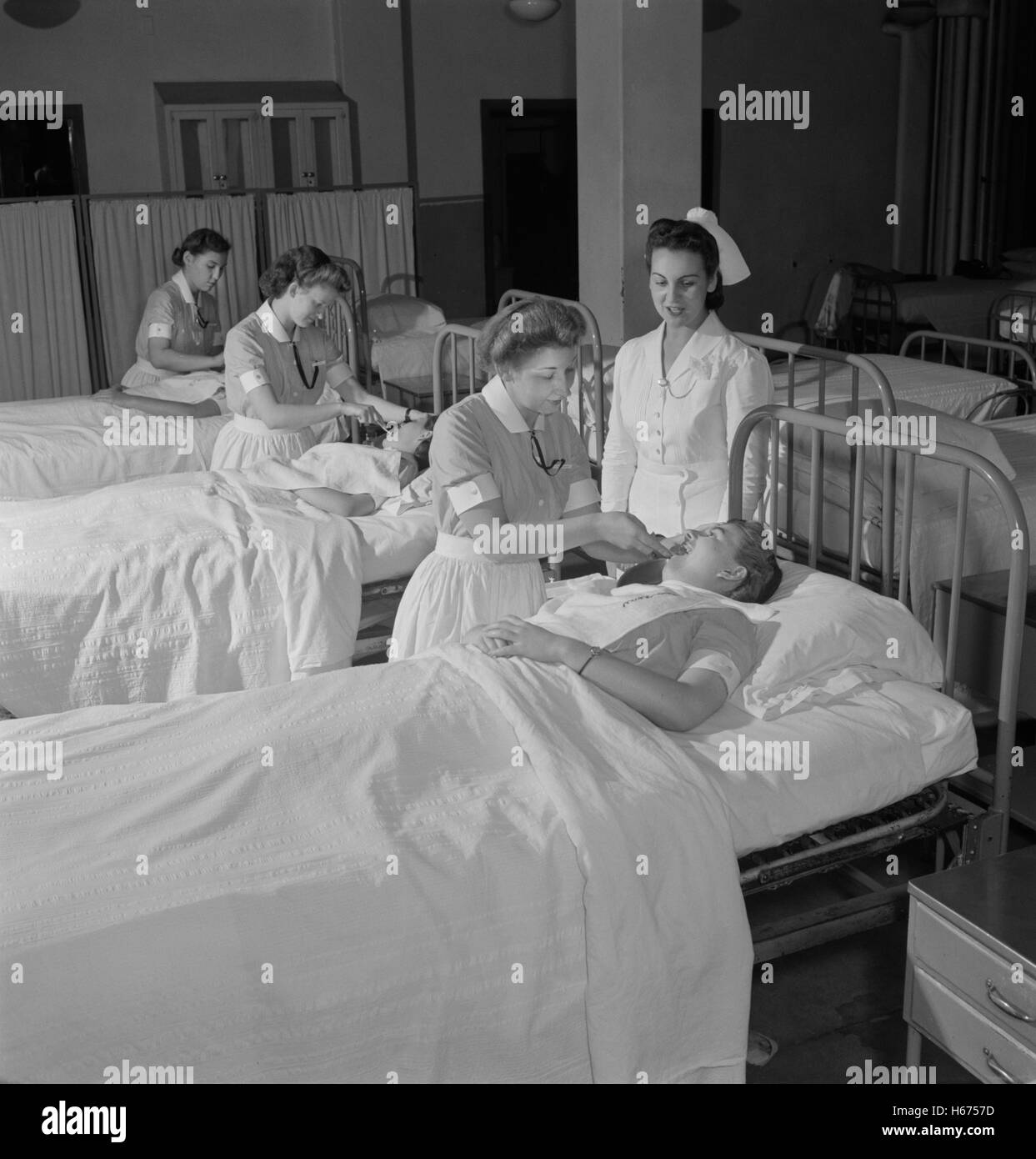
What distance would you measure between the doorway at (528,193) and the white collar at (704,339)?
17.9 ft

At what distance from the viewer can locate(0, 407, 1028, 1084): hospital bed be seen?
194 centimetres

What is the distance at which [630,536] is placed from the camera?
10.1ft

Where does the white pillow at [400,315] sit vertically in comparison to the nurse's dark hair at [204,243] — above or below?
below

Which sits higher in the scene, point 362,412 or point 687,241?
point 687,241

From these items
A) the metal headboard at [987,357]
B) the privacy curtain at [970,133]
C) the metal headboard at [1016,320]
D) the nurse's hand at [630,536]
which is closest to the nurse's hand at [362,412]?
the nurse's hand at [630,536]

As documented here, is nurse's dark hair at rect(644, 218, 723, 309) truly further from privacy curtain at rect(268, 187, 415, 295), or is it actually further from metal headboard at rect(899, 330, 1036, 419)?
privacy curtain at rect(268, 187, 415, 295)

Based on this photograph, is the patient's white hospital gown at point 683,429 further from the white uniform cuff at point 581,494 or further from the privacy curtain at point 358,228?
the privacy curtain at point 358,228

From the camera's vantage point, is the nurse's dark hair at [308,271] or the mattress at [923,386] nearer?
the nurse's dark hair at [308,271]

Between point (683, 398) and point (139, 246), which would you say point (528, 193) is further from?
point (683, 398)

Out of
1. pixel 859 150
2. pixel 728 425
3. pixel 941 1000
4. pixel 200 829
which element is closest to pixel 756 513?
pixel 728 425

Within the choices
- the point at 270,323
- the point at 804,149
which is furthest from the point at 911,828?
the point at 804,149

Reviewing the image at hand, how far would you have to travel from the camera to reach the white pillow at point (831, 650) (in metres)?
2.71

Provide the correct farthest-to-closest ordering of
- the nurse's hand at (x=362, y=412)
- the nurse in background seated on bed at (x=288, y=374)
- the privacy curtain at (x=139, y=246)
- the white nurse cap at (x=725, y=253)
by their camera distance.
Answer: the privacy curtain at (x=139, y=246) < the nurse in background seated on bed at (x=288, y=374) < the nurse's hand at (x=362, y=412) < the white nurse cap at (x=725, y=253)

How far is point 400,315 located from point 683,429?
4.03 meters
